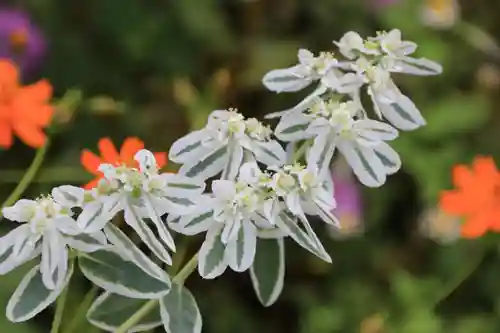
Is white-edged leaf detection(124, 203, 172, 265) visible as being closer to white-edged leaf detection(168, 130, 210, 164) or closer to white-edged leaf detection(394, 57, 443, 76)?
white-edged leaf detection(168, 130, 210, 164)

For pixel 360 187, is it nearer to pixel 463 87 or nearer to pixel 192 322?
pixel 463 87

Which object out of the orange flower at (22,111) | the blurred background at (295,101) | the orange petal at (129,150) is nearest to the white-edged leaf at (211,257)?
the orange petal at (129,150)

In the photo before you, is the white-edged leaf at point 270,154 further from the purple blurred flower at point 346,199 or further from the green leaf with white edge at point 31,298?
the purple blurred flower at point 346,199

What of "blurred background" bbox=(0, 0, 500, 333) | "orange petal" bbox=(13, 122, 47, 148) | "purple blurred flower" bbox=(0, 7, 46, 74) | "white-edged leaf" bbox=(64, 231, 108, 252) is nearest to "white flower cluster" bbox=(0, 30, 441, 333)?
"white-edged leaf" bbox=(64, 231, 108, 252)

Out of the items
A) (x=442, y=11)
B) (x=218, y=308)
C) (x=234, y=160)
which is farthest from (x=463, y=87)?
(x=234, y=160)

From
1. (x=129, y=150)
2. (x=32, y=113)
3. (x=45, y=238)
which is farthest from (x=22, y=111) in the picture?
(x=45, y=238)
